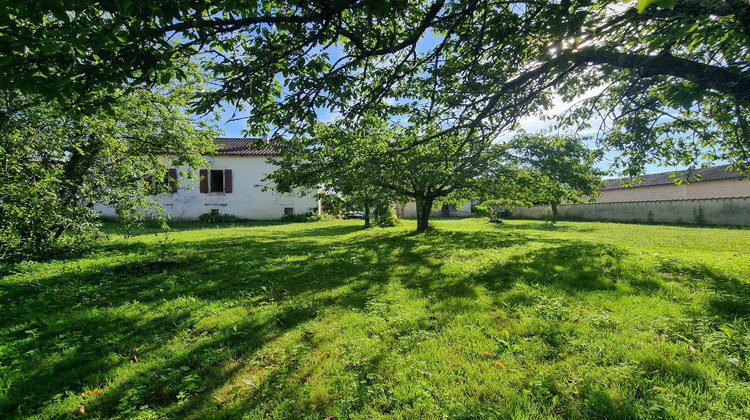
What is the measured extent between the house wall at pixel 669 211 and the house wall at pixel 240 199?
67.1 feet

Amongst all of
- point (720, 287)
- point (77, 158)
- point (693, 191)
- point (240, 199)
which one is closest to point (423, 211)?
point (720, 287)

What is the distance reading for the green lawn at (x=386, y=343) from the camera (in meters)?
2.04

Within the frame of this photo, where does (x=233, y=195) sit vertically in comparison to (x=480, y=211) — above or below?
above

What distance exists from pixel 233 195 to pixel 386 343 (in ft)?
68.1

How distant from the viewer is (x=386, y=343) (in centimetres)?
287

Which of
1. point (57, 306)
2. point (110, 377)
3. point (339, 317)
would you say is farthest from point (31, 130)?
point (339, 317)

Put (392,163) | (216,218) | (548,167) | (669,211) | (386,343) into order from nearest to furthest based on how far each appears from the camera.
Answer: (386,343), (392,163), (548,167), (669,211), (216,218)

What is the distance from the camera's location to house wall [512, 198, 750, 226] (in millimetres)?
14508

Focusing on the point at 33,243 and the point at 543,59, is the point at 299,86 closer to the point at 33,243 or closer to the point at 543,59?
the point at 543,59

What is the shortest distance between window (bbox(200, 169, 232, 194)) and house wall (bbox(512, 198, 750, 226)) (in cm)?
2541

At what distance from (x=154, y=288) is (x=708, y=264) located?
32.3ft

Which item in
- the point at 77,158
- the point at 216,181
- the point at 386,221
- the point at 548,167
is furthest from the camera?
the point at 216,181

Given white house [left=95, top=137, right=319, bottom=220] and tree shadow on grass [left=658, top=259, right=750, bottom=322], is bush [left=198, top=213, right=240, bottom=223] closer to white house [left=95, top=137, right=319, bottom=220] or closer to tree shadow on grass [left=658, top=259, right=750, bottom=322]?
white house [left=95, top=137, right=319, bottom=220]

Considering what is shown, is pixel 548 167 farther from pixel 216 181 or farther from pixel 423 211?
pixel 216 181
